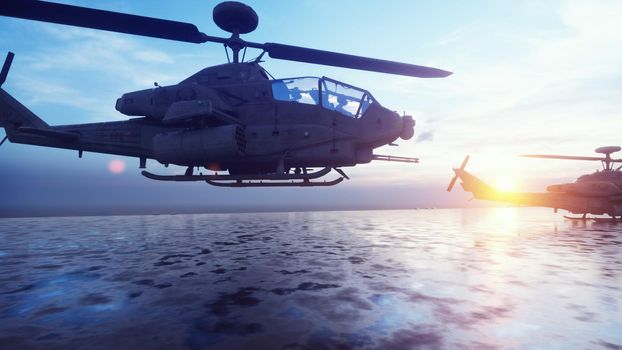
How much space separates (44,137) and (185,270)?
1007 centimetres

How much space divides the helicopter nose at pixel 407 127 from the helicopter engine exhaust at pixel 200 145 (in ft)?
17.5

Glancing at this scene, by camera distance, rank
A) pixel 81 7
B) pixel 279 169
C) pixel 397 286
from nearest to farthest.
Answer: pixel 397 286 → pixel 81 7 → pixel 279 169

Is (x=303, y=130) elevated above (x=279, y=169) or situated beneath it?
elevated above

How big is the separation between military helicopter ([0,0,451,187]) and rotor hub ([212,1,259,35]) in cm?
3

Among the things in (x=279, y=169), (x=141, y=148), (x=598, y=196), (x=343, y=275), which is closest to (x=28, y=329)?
(x=343, y=275)

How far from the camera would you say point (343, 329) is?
3.52 m

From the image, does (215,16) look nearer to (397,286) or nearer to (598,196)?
(397,286)

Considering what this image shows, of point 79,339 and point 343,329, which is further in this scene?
point 343,329

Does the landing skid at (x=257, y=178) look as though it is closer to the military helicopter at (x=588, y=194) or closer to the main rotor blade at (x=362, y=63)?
the main rotor blade at (x=362, y=63)

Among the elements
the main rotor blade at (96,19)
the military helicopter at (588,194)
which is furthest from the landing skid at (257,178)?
the military helicopter at (588,194)

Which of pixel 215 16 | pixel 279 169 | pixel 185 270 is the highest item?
pixel 215 16

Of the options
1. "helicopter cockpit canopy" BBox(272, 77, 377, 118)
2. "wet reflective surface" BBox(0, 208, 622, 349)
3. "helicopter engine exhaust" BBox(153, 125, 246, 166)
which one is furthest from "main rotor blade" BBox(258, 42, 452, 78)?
"wet reflective surface" BBox(0, 208, 622, 349)

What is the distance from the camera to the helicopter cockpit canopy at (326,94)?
11.0 metres

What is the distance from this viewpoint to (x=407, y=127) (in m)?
10.9
